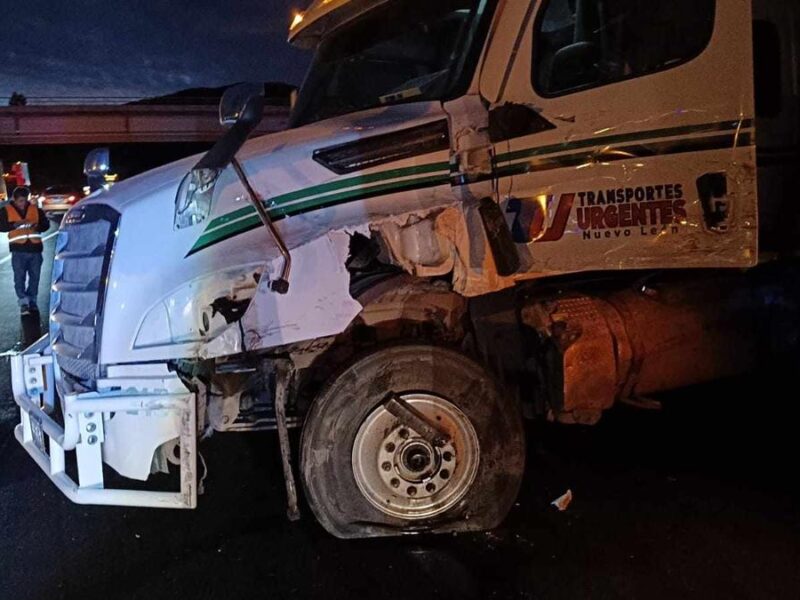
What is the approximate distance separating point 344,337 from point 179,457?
1063mm

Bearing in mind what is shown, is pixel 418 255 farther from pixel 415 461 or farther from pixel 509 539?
pixel 509 539

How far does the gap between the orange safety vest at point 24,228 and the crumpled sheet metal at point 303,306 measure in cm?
789

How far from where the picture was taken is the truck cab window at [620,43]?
3.75 meters

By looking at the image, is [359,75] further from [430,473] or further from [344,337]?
[430,473]

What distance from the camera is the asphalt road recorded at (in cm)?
347

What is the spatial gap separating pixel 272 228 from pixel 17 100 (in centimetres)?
4107

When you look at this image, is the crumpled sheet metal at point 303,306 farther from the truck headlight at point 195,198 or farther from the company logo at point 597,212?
the company logo at point 597,212

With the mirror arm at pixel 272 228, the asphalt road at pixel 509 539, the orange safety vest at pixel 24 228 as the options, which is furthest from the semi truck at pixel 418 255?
the orange safety vest at pixel 24 228

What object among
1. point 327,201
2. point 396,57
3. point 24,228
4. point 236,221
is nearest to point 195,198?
point 236,221

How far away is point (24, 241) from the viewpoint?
9.95m

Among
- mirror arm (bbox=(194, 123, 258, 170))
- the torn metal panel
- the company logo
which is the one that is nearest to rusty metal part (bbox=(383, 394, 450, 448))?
the torn metal panel

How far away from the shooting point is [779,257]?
184 inches

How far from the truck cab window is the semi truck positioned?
14mm

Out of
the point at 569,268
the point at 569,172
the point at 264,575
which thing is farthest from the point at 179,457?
the point at 569,172
